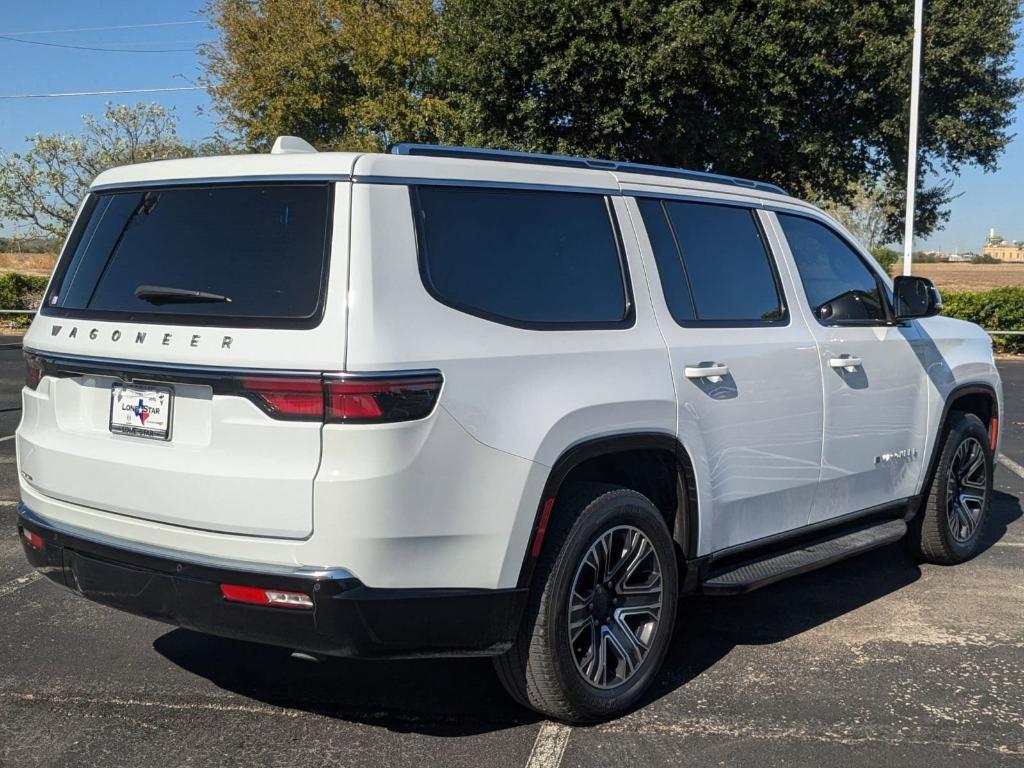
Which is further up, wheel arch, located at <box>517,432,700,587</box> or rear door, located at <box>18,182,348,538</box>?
rear door, located at <box>18,182,348,538</box>

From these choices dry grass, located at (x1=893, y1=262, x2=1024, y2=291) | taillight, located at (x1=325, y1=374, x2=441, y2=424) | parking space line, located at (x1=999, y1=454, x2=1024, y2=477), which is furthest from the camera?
dry grass, located at (x1=893, y1=262, x2=1024, y2=291)

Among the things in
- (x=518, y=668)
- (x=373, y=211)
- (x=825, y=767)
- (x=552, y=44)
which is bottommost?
(x=825, y=767)

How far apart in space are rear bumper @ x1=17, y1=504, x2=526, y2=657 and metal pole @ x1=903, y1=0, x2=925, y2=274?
651 inches

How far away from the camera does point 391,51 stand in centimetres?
2528

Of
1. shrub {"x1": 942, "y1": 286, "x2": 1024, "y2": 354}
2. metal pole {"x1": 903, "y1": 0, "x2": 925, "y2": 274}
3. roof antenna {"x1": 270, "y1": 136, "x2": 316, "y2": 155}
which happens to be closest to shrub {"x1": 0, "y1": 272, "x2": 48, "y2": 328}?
metal pole {"x1": 903, "y1": 0, "x2": 925, "y2": 274}

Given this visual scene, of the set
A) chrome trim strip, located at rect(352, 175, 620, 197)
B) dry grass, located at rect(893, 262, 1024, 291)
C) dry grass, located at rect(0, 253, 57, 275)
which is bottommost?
chrome trim strip, located at rect(352, 175, 620, 197)

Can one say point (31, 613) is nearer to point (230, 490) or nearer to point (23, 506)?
point (23, 506)

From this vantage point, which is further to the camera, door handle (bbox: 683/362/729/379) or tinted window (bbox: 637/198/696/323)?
tinted window (bbox: 637/198/696/323)

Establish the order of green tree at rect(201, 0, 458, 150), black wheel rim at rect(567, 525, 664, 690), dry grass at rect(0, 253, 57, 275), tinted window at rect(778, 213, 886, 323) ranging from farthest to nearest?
dry grass at rect(0, 253, 57, 275) < green tree at rect(201, 0, 458, 150) < tinted window at rect(778, 213, 886, 323) < black wheel rim at rect(567, 525, 664, 690)

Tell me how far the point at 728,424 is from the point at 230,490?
2.00 metres

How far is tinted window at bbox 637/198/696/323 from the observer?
4070 millimetres

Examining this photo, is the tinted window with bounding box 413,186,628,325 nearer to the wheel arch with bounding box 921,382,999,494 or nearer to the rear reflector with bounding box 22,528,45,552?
the rear reflector with bounding box 22,528,45,552

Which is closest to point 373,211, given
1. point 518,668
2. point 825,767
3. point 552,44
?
point 518,668

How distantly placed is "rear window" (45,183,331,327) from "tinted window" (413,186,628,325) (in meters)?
0.38
